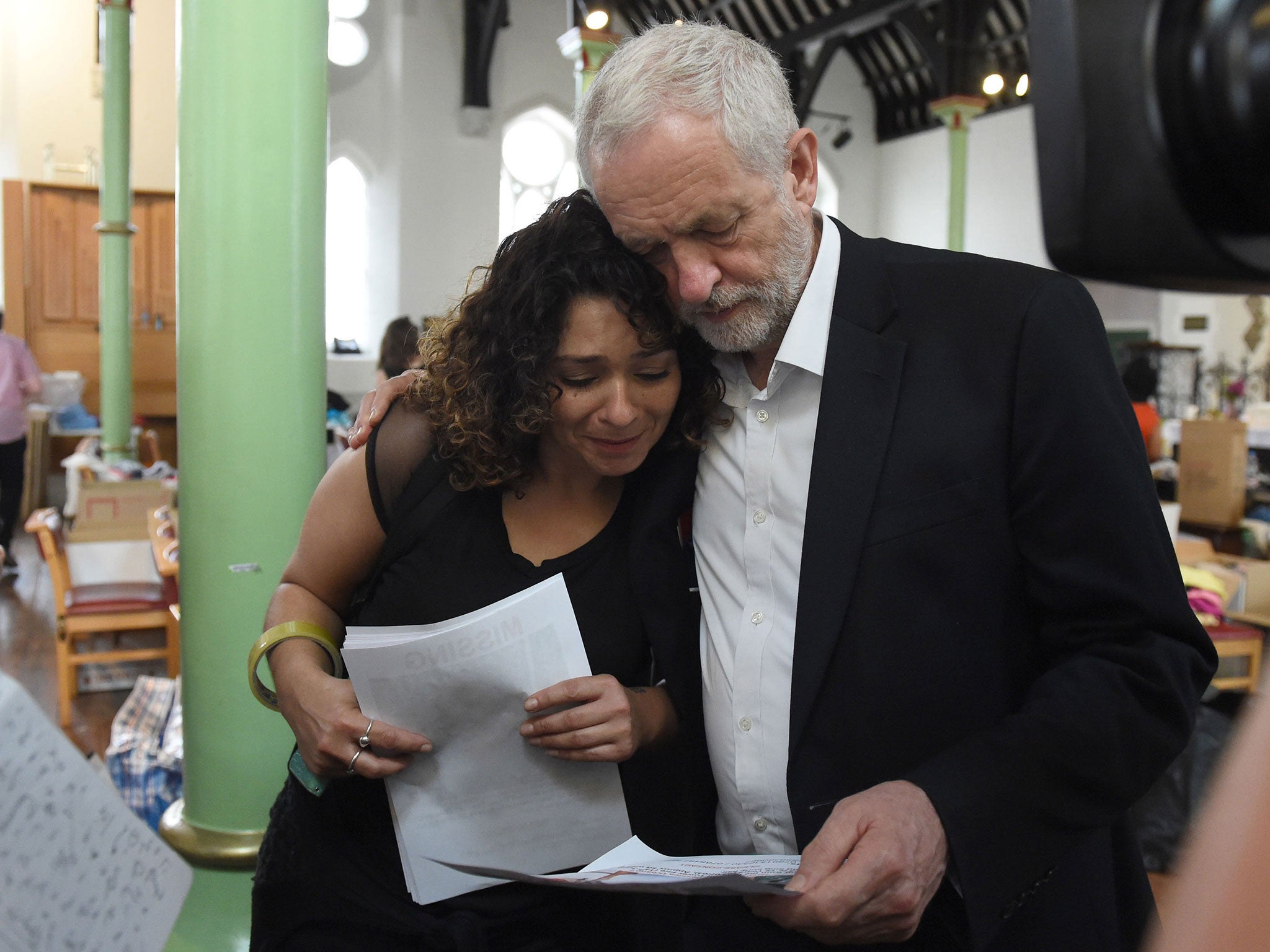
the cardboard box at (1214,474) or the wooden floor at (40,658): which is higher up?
the cardboard box at (1214,474)

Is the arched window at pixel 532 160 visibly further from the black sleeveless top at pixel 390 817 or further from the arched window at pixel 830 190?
the black sleeveless top at pixel 390 817

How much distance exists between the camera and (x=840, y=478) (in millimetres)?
1288

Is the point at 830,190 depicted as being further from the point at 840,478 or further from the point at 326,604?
the point at 840,478

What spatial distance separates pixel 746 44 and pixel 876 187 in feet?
Result: 55.7

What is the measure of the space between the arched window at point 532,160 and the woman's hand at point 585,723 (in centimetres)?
1401

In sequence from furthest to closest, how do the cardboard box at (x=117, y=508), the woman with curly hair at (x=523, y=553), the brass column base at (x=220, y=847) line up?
the cardboard box at (x=117, y=508), the brass column base at (x=220, y=847), the woman with curly hair at (x=523, y=553)

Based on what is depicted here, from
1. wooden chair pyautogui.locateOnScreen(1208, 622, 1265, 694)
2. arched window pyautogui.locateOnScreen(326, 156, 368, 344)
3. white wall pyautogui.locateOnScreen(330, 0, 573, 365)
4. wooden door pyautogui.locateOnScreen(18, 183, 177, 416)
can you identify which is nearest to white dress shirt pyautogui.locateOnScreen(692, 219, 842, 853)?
wooden chair pyautogui.locateOnScreen(1208, 622, 1265, 694)

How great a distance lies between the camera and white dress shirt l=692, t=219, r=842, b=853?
1370 millimetres

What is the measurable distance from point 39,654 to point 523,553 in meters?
5.25

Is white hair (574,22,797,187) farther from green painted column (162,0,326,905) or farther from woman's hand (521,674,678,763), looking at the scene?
green painted column (162,0,326,905)

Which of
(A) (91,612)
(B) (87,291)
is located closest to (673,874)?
(A) (91,612)

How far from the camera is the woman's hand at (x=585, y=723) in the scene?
1.36 m

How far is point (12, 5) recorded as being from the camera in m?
11.8

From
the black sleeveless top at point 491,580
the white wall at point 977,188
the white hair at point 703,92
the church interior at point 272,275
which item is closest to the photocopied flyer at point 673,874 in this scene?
the black sleeveless top at point 491,580
